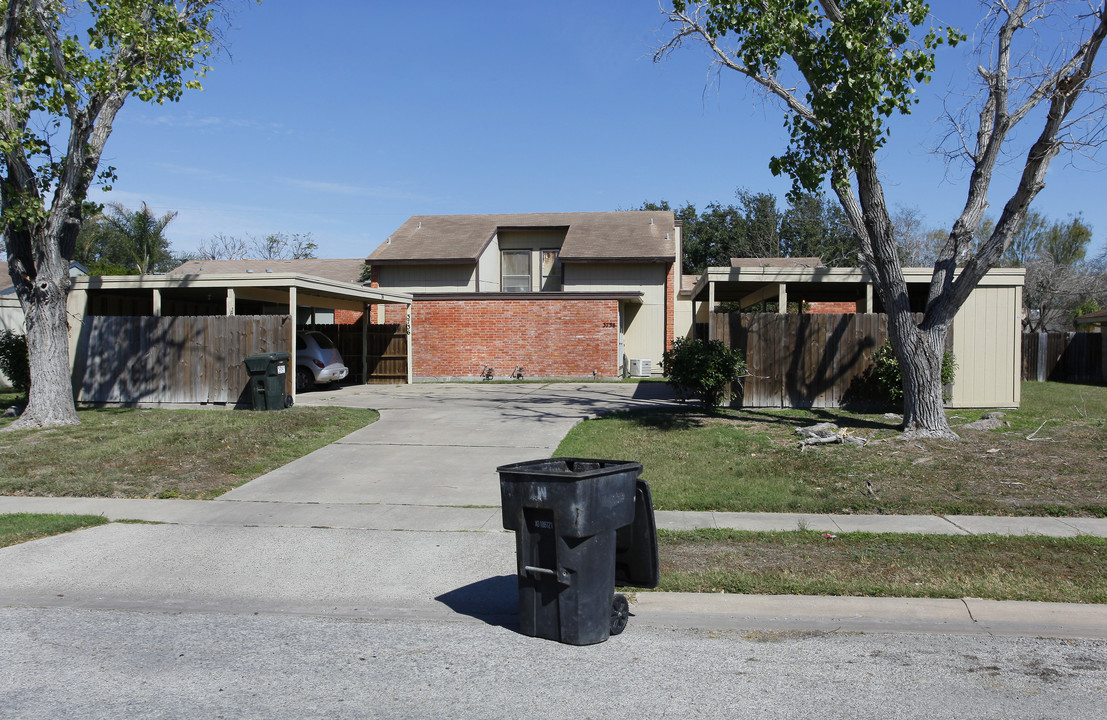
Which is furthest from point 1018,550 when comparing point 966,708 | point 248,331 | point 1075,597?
point 248,331

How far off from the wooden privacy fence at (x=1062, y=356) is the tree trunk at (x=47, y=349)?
29.0 meters

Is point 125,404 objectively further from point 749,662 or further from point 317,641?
point 749,662

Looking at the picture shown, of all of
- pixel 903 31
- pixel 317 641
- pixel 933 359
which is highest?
pixel 903 31

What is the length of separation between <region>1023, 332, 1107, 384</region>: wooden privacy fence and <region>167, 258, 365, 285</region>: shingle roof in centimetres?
2694

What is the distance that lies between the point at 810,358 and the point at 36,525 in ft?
43.2

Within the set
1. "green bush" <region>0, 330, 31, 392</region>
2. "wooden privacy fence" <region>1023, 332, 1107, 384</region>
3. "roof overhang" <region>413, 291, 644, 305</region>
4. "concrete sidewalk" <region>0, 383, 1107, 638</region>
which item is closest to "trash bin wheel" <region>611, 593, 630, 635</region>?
"concrete sidewalk" <region>0, 383, 1107, 638</region>

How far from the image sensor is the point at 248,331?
1736 centimetres

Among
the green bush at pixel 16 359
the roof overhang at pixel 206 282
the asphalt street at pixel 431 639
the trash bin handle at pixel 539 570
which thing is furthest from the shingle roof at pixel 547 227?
the trash bin handle at pixel 539 570

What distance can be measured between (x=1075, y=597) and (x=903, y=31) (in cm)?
821

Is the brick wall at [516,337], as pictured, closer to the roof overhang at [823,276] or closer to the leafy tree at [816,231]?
the roof overhang at [823,276]

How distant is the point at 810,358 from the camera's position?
52.0ft

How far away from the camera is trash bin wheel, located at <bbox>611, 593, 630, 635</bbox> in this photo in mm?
5281

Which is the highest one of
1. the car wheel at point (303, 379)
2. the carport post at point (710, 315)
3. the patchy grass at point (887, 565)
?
the carport post at point (710, 315)

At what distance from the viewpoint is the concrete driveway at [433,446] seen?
9672 mm
